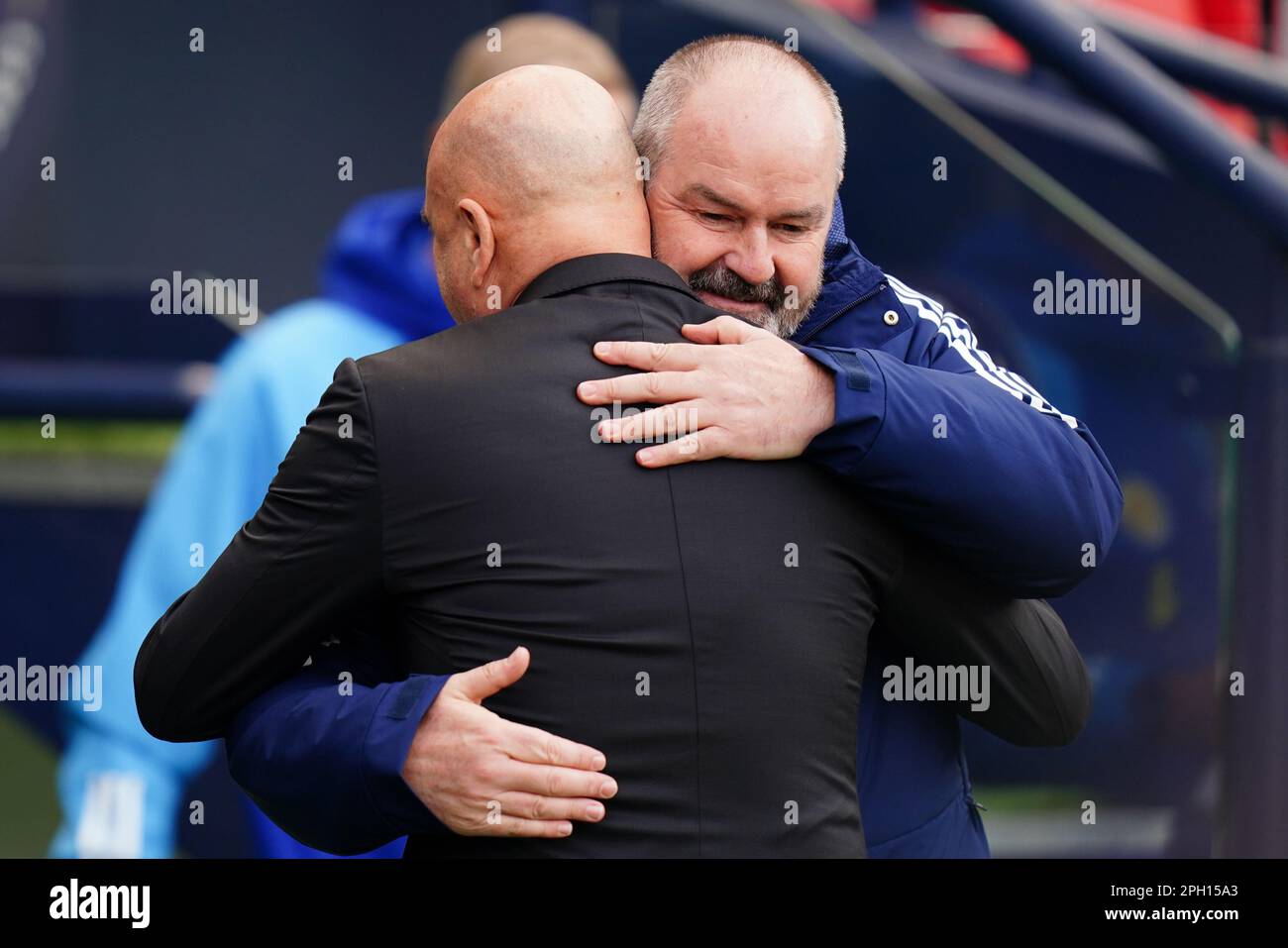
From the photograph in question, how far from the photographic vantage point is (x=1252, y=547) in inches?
112

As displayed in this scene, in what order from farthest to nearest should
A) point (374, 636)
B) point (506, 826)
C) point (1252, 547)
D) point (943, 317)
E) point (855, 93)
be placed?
1. point (855, 93)
2. point (1252, 547)
3. point (943, 317)
4. point (374, 636)
5. point (506, 826)

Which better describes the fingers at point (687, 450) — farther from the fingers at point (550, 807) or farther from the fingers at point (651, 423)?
the fingers at point (550, 807)

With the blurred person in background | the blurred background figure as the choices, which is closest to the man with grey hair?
the blurred person in background

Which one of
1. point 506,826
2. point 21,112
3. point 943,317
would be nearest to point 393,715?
point 506,826

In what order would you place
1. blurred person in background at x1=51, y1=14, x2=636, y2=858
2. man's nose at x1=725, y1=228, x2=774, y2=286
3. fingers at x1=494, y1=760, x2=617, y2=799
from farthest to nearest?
Answer: 1. blurred person in background at x1=51, y1=14, x2=636, y2=858
2. man's nose at x1=725, y1=228, x2=774, y2=286
3. fingers at x1=494, y1=760, x2=617, y2=799

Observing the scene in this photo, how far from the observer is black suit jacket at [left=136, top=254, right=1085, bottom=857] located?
1.40 m

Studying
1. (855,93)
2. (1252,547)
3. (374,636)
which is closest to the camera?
(374,636)

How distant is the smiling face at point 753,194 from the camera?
1732mm

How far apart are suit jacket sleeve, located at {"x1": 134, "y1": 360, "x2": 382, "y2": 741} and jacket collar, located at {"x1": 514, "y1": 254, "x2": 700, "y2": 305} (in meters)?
0.20

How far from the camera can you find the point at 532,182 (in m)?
1.51

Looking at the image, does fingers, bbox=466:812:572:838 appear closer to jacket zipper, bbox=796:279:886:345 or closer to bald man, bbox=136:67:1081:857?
bald man, bbox=136:67:1081:857
